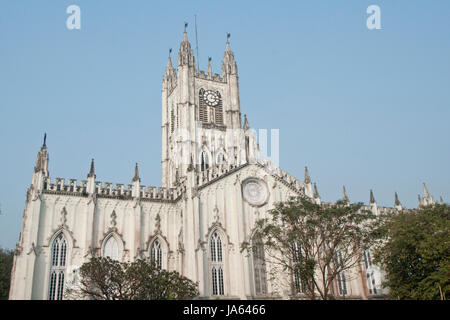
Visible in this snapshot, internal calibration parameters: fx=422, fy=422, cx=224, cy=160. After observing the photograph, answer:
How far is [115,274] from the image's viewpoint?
27156 mm

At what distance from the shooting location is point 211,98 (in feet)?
207

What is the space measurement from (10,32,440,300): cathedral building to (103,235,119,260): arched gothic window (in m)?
0.08

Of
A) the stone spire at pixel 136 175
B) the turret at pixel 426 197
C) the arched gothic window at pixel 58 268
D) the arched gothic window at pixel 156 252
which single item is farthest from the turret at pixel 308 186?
the arched gothic window at pixel 58 268

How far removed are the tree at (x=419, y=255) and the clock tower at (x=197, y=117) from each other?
2739 cm

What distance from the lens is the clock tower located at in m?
57.6

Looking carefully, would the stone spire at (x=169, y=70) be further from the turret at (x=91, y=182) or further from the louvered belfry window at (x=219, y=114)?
the turret at (x=91, y=182)

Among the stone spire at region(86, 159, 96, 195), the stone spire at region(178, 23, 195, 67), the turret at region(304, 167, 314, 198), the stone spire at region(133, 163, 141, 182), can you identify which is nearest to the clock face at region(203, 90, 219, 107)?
the stone spire at region(178, 23, 195, 67)

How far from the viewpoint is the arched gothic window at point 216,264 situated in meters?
35.8

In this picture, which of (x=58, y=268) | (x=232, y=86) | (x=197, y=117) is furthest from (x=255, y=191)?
(x=232, y=86)

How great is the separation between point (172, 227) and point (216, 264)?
5521 mm

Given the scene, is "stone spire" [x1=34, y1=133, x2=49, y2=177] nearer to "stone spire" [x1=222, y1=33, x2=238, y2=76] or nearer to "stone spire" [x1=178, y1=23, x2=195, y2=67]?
"stone spire" [x1=178, y1=23, x2=195, y2=67]
